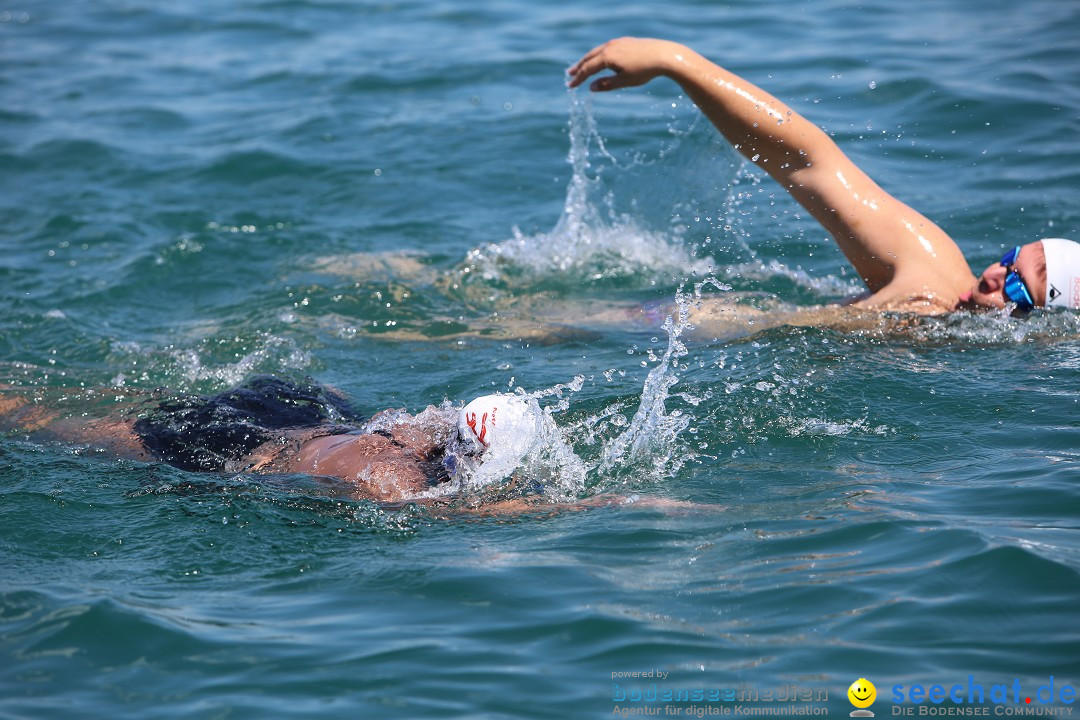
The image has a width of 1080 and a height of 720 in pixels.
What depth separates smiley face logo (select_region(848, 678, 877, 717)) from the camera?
11.8 ft

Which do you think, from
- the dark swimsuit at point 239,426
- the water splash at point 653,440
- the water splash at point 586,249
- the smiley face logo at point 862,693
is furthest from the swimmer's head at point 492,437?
the water splash at point 586,249

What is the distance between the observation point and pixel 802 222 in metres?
8.91

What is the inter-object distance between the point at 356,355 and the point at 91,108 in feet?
22.7

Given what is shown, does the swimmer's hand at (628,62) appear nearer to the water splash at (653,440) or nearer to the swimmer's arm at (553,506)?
the water splash at (653,440)

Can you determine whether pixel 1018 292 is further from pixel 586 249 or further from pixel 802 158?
pixel 586 249

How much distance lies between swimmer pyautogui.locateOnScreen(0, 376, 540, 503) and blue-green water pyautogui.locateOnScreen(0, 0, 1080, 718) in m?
0.15

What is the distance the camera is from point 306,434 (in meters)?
5.20

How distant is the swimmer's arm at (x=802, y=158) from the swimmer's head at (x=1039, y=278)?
22cm

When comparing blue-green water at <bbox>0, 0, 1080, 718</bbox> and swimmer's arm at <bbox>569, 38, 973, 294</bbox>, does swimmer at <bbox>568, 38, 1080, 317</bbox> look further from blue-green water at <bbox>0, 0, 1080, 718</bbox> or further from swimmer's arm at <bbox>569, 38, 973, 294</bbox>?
blue-green water at <bbox>0, 0, 1080, 718</bbox>

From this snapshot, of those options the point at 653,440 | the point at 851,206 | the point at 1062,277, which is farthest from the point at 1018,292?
the point at 653,440

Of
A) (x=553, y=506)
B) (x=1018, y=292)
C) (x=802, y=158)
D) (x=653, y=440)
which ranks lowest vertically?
(x=553, y=506)

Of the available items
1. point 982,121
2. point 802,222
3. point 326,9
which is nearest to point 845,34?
point 982,121

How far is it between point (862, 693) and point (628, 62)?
3.71m

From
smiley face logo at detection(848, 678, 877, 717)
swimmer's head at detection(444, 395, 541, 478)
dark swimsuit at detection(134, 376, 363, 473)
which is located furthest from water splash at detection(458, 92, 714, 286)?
smiley face logo at detection(848, 678, 877, 717)
